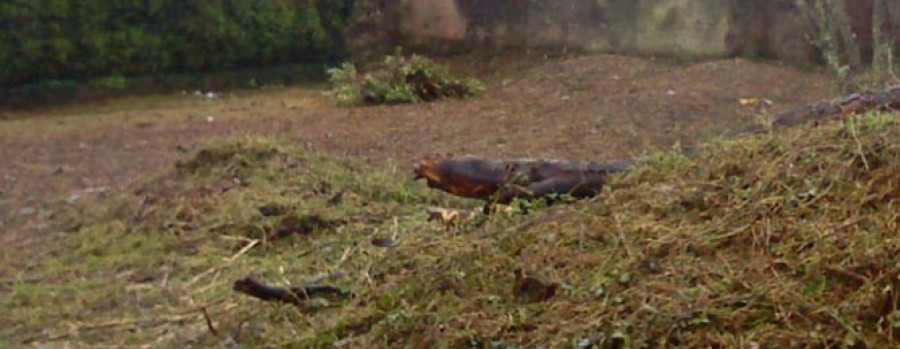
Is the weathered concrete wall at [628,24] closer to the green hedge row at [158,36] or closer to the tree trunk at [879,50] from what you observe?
the green hedge row at [158,36]

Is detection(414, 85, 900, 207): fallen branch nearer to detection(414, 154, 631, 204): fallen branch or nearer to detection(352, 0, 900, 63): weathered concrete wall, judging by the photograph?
detection(414, 154, 631, 204): fallen branch

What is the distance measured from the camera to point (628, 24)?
40.4 feet

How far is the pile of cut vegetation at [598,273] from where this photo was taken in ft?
10.7

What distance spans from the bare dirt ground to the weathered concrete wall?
0.39 meters

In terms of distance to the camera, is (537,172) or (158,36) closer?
(537,172)

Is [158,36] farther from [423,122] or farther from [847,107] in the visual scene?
[847,107]

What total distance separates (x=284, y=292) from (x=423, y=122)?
5538 mm

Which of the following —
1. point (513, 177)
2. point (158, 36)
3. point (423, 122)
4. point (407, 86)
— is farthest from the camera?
point (158, 36)

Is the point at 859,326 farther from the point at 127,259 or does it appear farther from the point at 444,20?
the point at 444,20

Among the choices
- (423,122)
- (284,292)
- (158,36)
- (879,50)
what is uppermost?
(284,292)

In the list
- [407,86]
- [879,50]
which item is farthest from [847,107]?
[407,86]

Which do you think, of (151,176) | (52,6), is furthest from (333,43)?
(151,176)

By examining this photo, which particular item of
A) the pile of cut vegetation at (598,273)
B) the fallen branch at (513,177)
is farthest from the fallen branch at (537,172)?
the pile of cut vegetation at (598,273)

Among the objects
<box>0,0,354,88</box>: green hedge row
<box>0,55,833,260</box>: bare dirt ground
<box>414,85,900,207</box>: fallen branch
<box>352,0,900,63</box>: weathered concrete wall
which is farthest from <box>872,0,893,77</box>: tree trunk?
<box>0,0,354,88</box>: green hedge row
